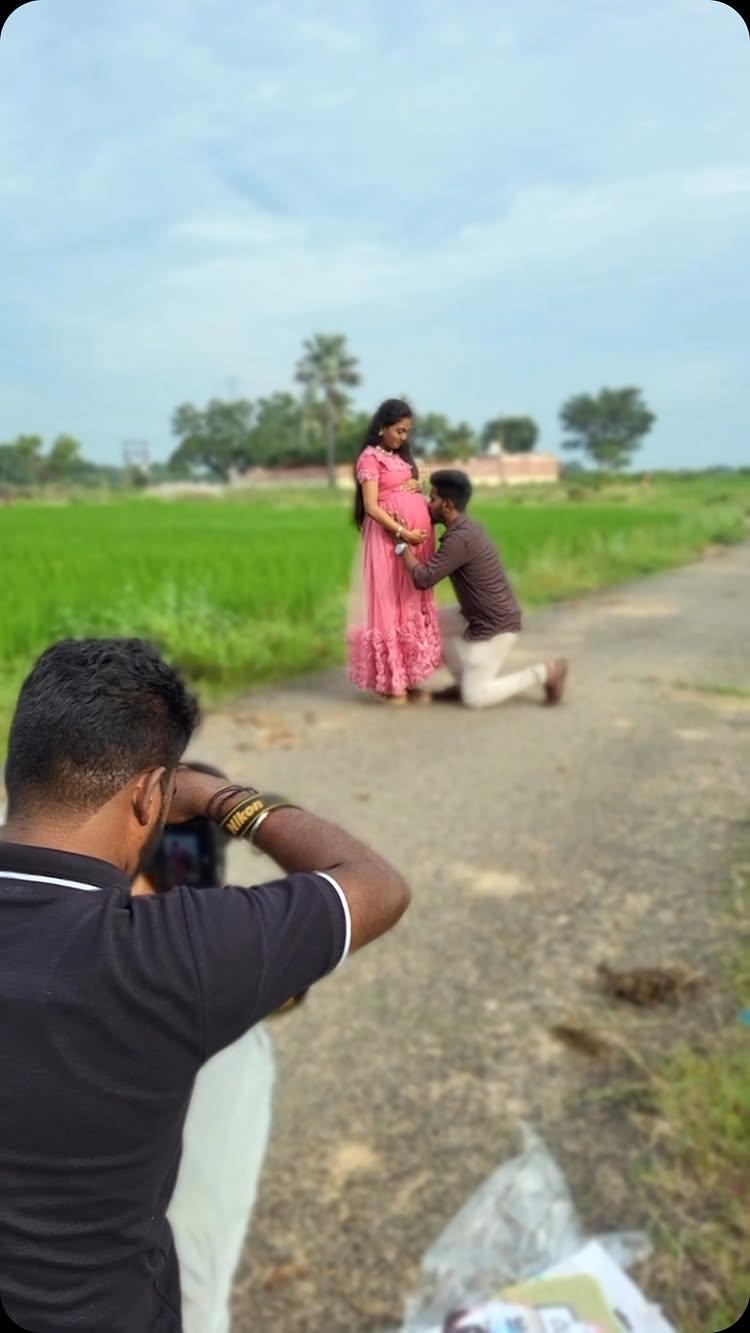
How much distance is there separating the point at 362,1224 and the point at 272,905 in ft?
11.5

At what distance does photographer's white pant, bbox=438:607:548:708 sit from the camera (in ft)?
2.67

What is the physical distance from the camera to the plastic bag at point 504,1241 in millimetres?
4090

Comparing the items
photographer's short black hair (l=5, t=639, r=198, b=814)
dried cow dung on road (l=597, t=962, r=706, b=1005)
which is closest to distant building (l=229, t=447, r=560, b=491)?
photographer's short black hair (l=5, t=639, r=198, b=814)

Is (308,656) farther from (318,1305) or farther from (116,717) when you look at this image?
(318,1305)

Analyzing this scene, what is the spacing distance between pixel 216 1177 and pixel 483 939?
331cm

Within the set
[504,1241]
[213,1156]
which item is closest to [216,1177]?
[213,1156]

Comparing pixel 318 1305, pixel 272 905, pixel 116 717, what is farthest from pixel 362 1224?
pixel 116 717

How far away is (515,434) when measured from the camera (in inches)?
35.2

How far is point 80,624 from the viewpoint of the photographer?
2361 mm

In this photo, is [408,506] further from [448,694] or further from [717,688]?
[717,688]

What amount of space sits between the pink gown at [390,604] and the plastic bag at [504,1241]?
3.76 metres

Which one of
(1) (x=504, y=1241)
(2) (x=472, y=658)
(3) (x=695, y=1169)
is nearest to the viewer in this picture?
(2) (x=472, y=658)

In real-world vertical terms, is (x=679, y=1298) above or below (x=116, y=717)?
below

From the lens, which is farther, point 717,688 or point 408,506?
point 717,688
